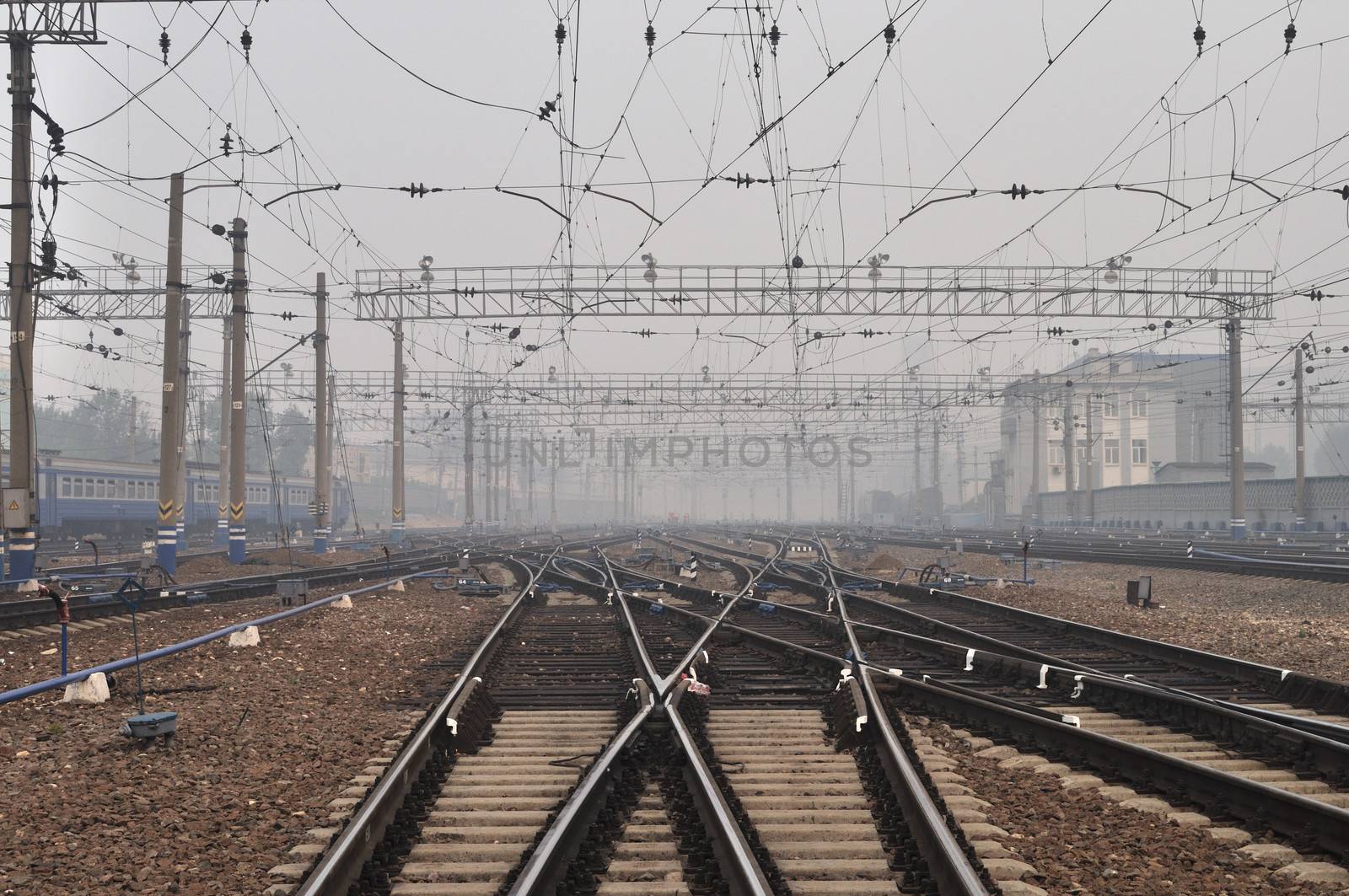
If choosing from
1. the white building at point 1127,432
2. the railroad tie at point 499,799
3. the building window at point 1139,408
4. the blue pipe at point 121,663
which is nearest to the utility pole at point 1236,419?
the blue pipe at point 121,663

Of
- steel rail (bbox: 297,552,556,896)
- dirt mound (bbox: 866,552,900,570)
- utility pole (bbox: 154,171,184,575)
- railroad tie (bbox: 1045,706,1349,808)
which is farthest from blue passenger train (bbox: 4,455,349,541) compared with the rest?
railroad tie (bbox: 1045,706,1349,808)

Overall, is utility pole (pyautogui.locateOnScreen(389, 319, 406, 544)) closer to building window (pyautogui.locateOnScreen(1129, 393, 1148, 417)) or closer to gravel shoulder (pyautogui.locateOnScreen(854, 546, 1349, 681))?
gravel shoulder (pyautogui.locateOnScreen(854, 546, 1349, 681))

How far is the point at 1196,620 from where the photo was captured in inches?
666

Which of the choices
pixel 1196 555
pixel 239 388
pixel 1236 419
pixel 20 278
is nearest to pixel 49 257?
pixel 20 278

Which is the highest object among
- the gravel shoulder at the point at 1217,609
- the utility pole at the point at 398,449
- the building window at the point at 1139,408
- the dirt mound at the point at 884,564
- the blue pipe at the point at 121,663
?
the building window at the point at 1139,408

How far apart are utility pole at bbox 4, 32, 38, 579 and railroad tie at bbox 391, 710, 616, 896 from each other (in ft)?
44.4

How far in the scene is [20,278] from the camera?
1973 centimetres

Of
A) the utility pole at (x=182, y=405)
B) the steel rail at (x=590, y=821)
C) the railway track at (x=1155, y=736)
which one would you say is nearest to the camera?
the steel rail at (x=590, y=821)

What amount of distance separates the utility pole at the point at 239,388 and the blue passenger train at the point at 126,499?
4.10 metres

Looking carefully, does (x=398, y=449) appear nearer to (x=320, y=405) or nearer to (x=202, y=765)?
(x=320, y=405)

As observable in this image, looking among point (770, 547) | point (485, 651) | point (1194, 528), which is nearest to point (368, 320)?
point (770, 547)

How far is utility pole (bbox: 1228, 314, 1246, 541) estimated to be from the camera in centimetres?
3759

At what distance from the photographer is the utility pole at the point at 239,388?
28000 mm

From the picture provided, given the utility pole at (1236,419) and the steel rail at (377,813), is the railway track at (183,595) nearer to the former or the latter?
the steel rail at (377,813)
